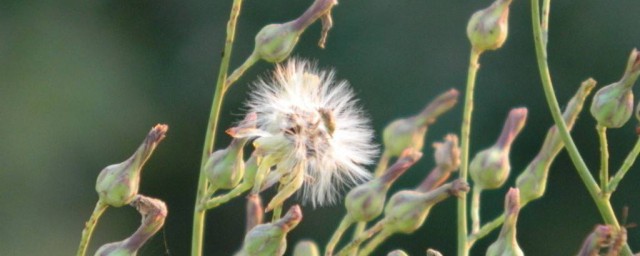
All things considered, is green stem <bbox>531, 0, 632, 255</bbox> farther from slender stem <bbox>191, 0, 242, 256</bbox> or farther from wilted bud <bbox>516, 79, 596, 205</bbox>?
slender stem <bbox>191, 0, 242, 256</bbox>

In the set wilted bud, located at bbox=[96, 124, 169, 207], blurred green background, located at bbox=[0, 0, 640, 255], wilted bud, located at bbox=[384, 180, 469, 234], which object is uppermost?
blurred green background, located at bbox=[0, 0, 640, 255]

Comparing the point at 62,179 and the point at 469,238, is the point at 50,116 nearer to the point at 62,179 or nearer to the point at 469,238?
the point at 62,179

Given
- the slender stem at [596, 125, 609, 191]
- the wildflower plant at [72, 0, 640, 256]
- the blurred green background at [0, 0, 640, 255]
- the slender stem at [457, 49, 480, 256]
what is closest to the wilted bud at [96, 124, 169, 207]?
the wildflower plant at [72, 0, 640, 256]

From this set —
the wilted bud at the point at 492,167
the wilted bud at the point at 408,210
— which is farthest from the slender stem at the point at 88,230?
the wilted bud at the point at 492,167

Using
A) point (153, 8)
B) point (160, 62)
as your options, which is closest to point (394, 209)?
point (160, 62)

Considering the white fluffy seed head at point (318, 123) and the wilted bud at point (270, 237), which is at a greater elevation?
the white fluffy seed head at point (318, 123)

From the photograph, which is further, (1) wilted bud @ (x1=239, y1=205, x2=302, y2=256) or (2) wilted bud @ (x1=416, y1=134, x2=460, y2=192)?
(2) wilted bud @ (x1=416, y1=134, x2=460, y2=192)

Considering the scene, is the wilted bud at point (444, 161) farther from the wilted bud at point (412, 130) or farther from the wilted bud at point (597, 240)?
the wilted bud at point (597, 240)

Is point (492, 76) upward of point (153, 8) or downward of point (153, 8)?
downward
